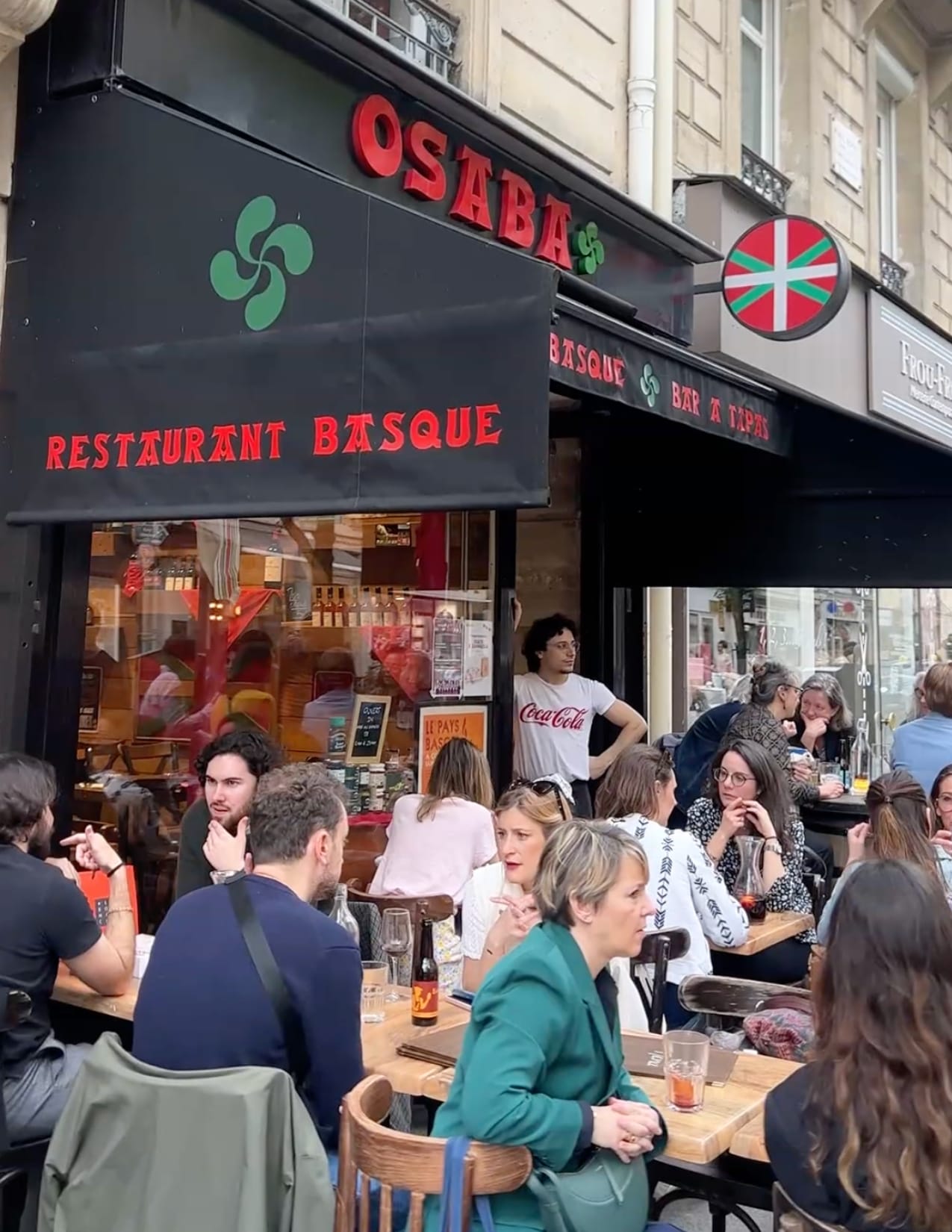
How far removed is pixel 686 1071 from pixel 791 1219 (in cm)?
62

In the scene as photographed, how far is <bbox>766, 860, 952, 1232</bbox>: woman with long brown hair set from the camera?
5.96 feet

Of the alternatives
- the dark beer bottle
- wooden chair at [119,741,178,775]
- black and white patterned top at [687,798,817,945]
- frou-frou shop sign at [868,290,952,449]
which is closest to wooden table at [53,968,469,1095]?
the dark beer bottle

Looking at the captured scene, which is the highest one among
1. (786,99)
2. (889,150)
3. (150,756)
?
(889,150)

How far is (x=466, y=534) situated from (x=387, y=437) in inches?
138

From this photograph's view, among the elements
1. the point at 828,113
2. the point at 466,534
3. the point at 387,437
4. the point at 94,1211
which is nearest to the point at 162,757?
the point at 466,534

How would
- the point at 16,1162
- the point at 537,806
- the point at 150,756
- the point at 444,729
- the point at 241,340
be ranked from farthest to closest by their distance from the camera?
1. the point at 444,729
2. the point at 150,756
3. the point at 537,806
4. the point at 241,340
5. the point at 16,1162

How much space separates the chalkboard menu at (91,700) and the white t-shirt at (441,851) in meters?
1.38

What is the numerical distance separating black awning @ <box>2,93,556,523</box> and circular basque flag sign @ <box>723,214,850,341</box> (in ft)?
12.0

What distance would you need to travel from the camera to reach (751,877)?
4801 mm

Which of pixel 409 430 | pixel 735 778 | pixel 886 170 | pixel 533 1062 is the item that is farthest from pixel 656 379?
pixel 886 170

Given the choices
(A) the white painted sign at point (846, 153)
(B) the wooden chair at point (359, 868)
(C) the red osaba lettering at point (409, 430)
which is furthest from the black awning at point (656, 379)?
(A) the white painted sign at point (846, 153)

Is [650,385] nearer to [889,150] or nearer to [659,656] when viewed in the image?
[659,656]

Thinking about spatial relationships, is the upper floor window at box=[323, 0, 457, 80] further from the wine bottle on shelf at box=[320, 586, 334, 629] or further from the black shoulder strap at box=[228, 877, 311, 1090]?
the black shoulder strap at box=[228, 877, 311, 1090]

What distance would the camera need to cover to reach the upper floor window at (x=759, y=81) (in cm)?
950
